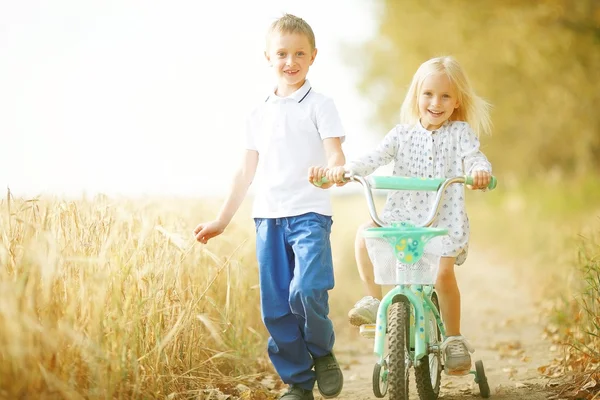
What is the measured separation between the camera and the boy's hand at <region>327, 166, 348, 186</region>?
3701 mm

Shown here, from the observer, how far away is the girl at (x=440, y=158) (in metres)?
4.14

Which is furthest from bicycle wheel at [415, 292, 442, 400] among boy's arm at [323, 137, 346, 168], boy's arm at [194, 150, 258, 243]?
boy's arm at [194, 150, 258, 243]

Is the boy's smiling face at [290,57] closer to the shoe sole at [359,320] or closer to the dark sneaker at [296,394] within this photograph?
the shoe sole at [359,320]

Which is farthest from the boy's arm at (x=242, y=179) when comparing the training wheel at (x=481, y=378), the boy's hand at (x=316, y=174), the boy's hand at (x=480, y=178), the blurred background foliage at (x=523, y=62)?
the blurred background foliage at (x=523, y=62)

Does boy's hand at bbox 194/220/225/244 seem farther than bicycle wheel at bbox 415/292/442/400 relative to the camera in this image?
Yes

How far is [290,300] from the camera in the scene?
404cm

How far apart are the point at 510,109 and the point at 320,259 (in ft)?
44.9

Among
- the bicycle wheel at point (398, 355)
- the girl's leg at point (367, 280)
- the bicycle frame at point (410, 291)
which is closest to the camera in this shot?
the bicycle wheel at point (398, 355)

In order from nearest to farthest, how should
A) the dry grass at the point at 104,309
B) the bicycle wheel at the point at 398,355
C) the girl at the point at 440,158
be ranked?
the dry grass at the point at 104,309 → the bicycle wheel at the point at 398,355 → the girl at the point at 440,158

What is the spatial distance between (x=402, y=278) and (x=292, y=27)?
151cm

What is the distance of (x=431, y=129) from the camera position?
170 inches

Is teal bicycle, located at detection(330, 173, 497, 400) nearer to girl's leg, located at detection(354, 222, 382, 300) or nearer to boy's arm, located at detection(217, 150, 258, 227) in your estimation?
girl's leg, located at detection(354, 222, 382, 300)

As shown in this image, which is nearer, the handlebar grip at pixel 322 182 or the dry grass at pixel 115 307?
the dry grass at pixel 115 307

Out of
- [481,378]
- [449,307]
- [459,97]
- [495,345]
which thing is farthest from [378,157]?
[495,345]
